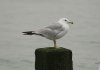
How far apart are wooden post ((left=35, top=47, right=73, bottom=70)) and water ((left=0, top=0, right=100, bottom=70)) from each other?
5.81m

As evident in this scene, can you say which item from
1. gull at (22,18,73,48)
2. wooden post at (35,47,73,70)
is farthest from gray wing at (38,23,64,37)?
wooden post at (35,47,73,70)

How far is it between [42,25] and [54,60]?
38.2ft

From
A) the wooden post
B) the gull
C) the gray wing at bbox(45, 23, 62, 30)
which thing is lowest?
the wooden post

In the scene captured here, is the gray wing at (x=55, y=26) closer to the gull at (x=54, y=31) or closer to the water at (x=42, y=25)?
the gull at (x=54, y=31)

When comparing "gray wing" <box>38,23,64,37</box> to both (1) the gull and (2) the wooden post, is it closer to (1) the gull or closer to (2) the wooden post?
(1) the gull

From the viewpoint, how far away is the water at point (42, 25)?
1201 centimetres

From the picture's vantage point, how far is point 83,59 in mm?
11938

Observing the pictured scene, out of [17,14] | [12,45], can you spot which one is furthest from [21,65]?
[17,14]

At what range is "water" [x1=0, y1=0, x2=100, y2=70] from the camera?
12008mm

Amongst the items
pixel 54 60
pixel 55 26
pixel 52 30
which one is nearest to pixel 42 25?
pixel 55 26

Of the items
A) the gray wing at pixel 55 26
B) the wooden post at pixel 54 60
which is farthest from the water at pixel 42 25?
the wooden post at pixel 54 60

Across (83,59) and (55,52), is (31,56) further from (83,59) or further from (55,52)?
(55,52)

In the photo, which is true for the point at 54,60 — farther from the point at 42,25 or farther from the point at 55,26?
the point at 42,25

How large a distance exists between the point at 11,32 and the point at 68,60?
1077 cm
